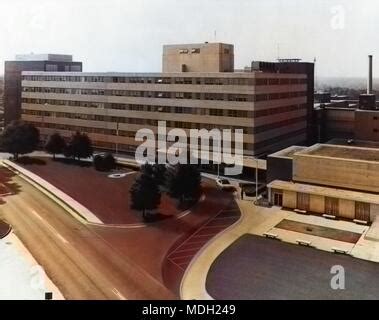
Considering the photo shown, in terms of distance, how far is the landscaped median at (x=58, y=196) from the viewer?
4599 cm

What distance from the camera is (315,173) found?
51.1m

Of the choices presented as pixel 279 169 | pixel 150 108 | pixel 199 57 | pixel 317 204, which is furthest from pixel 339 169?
pixel 150 108

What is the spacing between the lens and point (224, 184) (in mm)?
60656

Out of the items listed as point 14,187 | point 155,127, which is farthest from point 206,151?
point 14,187

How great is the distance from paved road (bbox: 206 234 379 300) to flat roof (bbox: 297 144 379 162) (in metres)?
17.8

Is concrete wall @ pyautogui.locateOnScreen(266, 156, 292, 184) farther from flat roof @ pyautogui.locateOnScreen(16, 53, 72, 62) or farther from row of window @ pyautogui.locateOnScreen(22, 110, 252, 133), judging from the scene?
flat roof @ pyautogui.locateOnScreen(16, 53, 72, 62)

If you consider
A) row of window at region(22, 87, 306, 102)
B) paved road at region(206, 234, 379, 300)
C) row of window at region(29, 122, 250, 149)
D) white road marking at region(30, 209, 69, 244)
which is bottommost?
paved road at region(206, 234, 379, 300)

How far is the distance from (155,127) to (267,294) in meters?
48.1

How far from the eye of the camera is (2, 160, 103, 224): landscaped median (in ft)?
151

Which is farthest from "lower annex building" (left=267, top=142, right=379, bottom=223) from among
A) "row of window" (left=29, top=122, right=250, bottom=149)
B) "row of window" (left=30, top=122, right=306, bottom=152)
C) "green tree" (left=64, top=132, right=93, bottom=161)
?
"green tree" (left=64, top=132, right=93, bottom=161)

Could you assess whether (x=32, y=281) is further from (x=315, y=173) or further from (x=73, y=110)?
(x=73, y=110)

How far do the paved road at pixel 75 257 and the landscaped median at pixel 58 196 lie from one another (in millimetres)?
1010

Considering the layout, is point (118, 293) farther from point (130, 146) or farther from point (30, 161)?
point (30, 161)

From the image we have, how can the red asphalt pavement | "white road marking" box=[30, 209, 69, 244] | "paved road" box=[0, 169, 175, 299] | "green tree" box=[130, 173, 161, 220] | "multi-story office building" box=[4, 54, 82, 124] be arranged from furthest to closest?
1. "multi-story office building" box=[4, 54, 82, 124]
2. the red asphalt pavement
3. "green tree" box=[130, 173, 161, 220]
4. "white road marking" box=[30, 209, 69, 244]
5. "paved road" box=[0, 169, 175, 299]
